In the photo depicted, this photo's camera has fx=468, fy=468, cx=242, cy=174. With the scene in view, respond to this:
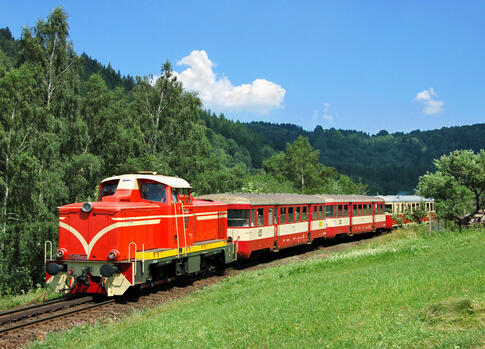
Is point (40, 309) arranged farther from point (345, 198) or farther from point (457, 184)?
point (457, 184)

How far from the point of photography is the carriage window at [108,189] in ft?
53.9

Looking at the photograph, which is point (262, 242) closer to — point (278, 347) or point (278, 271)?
point (278, 271)

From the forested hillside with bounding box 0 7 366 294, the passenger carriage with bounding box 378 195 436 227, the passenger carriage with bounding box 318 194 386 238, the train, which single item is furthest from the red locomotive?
the passenger carriage with bounding box 378 195 436 227

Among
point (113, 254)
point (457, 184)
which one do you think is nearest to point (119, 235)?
point (113, 254)

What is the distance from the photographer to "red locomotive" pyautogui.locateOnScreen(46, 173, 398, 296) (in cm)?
1448

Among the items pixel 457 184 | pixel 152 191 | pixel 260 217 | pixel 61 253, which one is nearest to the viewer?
pixel 61 253

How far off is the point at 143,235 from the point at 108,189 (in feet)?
7.73

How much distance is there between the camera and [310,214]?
2897 centimetres

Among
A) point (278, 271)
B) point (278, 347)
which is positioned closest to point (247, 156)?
point (278, 271)

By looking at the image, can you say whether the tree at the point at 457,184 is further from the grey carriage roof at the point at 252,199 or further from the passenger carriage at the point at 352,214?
the grey carriage roof at the point at 252,199

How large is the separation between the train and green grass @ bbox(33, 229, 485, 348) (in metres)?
1.82

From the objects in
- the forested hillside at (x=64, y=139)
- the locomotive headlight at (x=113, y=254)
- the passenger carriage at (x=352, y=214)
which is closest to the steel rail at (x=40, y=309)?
the locomotive headlight at (x=113, y=254)

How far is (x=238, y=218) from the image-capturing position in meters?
22.4

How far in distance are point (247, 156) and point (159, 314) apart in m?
154
